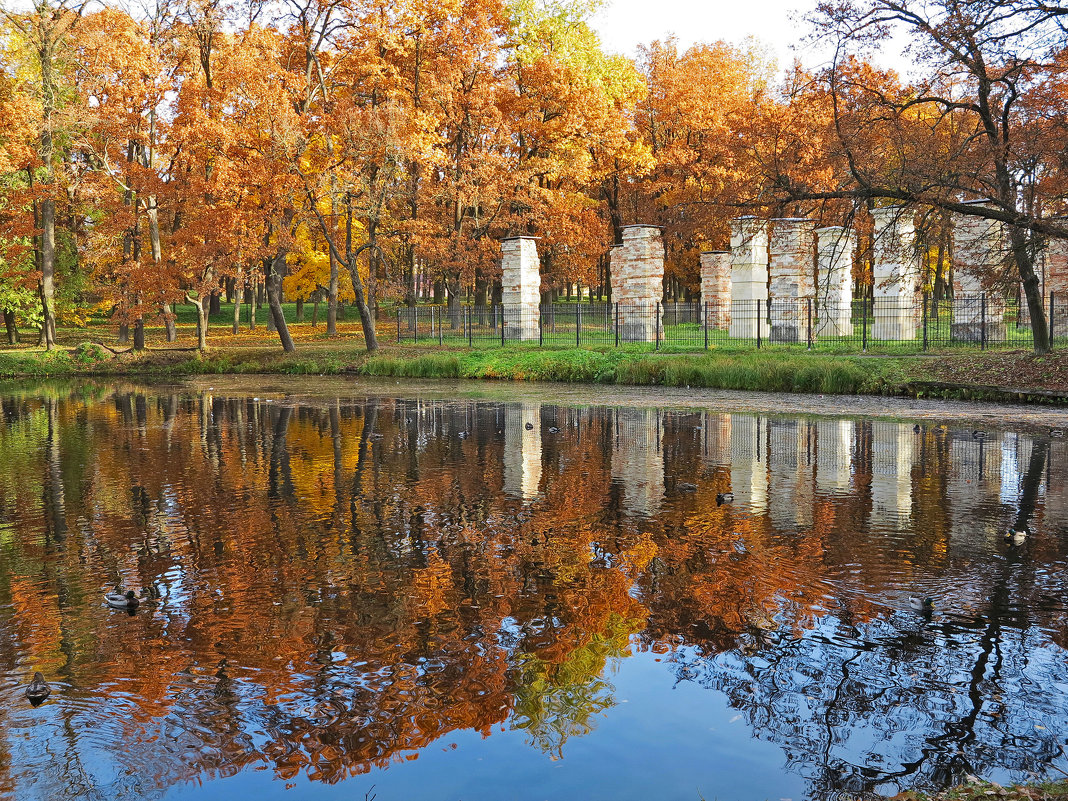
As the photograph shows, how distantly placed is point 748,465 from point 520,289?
24.3 m

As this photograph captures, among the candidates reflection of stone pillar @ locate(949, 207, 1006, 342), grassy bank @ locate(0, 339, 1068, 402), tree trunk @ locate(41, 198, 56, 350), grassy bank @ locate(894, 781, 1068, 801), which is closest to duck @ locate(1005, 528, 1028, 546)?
grassy bank @ locate(894, 781, 1068, 801)

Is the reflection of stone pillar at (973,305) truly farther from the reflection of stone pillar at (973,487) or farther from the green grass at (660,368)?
the reflection of stone pillar at (973,487)

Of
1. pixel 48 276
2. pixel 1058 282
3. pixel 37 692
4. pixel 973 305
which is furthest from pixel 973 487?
pixel 48 276

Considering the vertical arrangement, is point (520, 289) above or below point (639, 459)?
above

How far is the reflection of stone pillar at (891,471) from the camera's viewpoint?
31.3 feet

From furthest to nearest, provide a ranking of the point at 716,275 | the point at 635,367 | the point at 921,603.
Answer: the point at 716,275 → the point at 635,367 → the point at 921,603

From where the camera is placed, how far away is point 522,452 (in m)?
13.9

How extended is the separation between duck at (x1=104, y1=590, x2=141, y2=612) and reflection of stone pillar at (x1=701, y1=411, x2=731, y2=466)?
7943 mm

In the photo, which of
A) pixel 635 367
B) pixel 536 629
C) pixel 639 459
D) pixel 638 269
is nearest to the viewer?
pixel 536 629

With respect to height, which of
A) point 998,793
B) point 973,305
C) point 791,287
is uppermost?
point 791,287

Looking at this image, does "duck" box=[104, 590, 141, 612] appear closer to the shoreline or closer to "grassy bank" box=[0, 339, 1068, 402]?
the shoreline

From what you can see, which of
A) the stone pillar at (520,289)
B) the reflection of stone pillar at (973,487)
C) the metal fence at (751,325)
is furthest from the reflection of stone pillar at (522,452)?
the stone pillar at (520,289)

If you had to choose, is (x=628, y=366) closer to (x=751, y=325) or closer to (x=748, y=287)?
(x=751, y=325)

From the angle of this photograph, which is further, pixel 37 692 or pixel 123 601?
pixel 123 601
